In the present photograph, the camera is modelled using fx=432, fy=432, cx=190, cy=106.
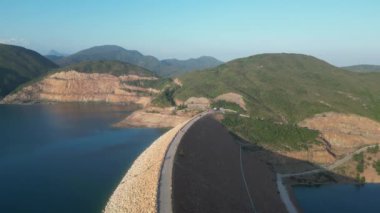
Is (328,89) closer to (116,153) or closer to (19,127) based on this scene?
(116,153)

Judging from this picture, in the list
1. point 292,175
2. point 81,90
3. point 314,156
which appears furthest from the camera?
point 81,90

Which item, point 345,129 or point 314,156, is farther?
point 345,129

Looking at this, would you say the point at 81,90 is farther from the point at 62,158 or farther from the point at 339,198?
the point at 339,198

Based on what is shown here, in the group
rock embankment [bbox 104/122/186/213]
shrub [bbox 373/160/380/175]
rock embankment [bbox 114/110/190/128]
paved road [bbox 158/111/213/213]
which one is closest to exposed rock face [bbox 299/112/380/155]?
shrub [bbox 373/160/380/175]

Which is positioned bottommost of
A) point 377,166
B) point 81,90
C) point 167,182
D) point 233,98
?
point 377,166

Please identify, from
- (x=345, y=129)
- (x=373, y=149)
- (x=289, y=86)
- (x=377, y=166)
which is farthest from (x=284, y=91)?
(x=377, y=166)

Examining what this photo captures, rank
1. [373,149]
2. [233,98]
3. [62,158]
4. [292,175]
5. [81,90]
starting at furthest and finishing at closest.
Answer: [81,90] < [233,98] < [373,149] < [62,158] < [292,175]

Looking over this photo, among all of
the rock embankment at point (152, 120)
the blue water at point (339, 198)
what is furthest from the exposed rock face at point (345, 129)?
the rock embankment at point (152, 120)
